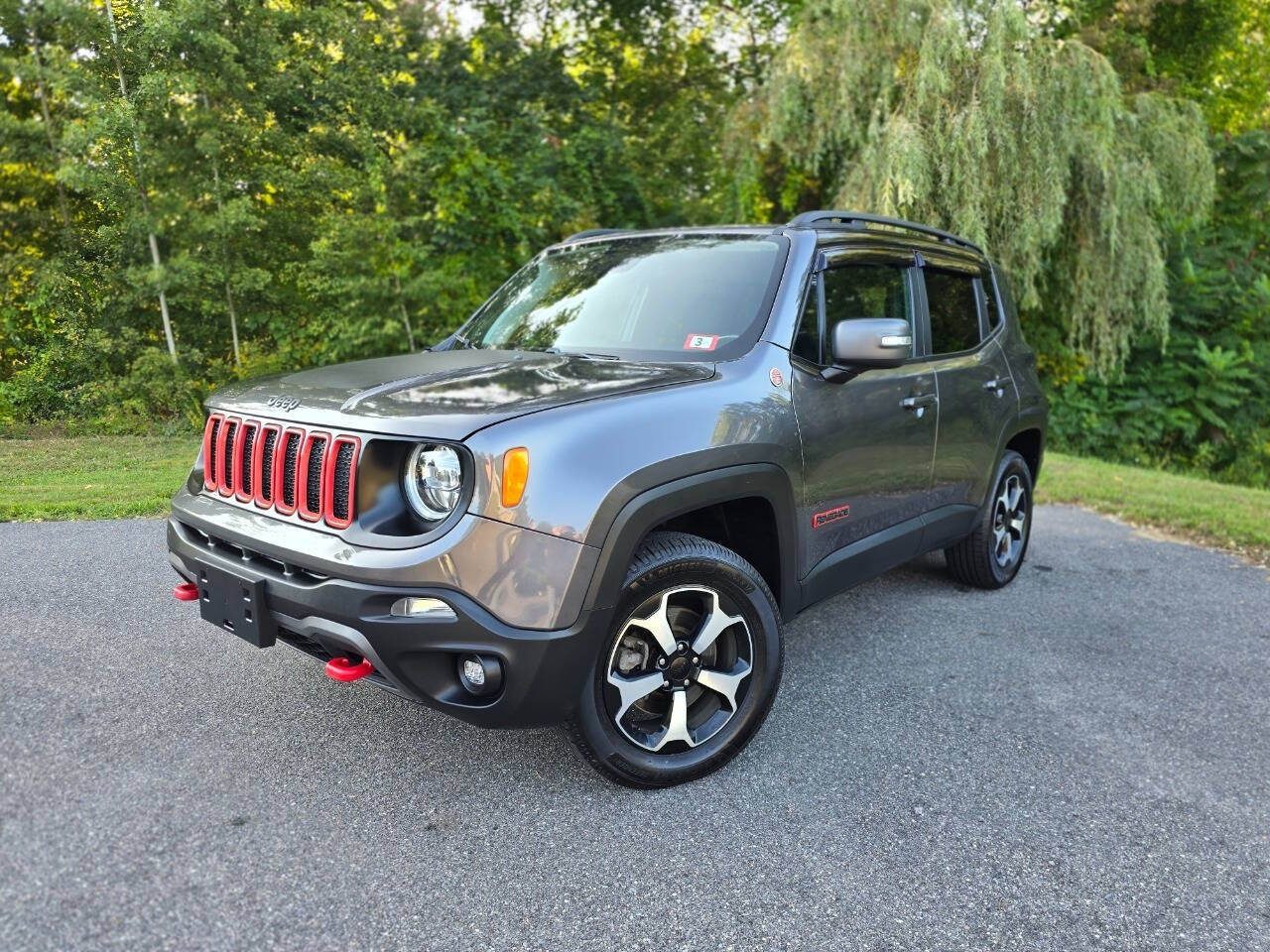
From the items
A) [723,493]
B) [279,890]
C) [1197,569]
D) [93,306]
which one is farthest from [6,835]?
[93,306]

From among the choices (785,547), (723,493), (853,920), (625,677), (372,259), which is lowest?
(853,920)

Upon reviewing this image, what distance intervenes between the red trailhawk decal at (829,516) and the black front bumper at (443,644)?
114 centimetres

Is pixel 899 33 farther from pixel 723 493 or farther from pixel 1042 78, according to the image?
pixel 723 493

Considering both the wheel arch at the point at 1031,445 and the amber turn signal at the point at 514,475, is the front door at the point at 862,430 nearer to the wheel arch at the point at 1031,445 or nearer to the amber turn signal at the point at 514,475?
the amber turn signal at the point at 514,475

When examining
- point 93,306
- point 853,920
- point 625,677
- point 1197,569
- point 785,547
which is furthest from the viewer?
point 93,306

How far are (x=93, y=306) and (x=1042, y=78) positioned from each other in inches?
423

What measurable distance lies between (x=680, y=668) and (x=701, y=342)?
47.8 inches

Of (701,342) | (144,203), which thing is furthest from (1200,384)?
(144,203)

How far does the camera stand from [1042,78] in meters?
10.4

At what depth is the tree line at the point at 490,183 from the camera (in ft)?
29.1

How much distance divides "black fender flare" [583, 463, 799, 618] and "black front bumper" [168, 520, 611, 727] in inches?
4.3

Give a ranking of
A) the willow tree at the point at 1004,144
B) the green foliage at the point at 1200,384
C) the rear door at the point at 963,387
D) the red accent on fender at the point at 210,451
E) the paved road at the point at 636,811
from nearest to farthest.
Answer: the paved road at the point at 636,811
the red accent on fender at the point at 210,451
the rear door at the point at 963,387
the willow tree at the point at 1004,144
the green foliage at the point at 1200,384

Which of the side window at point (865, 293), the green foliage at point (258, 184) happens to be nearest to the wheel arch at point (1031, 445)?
the side window at point (865, 293)

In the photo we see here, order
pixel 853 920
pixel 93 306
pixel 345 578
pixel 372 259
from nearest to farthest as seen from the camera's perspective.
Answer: pixel 853 920
pixel 345 578
pixel 93 306
pixel 372 259
